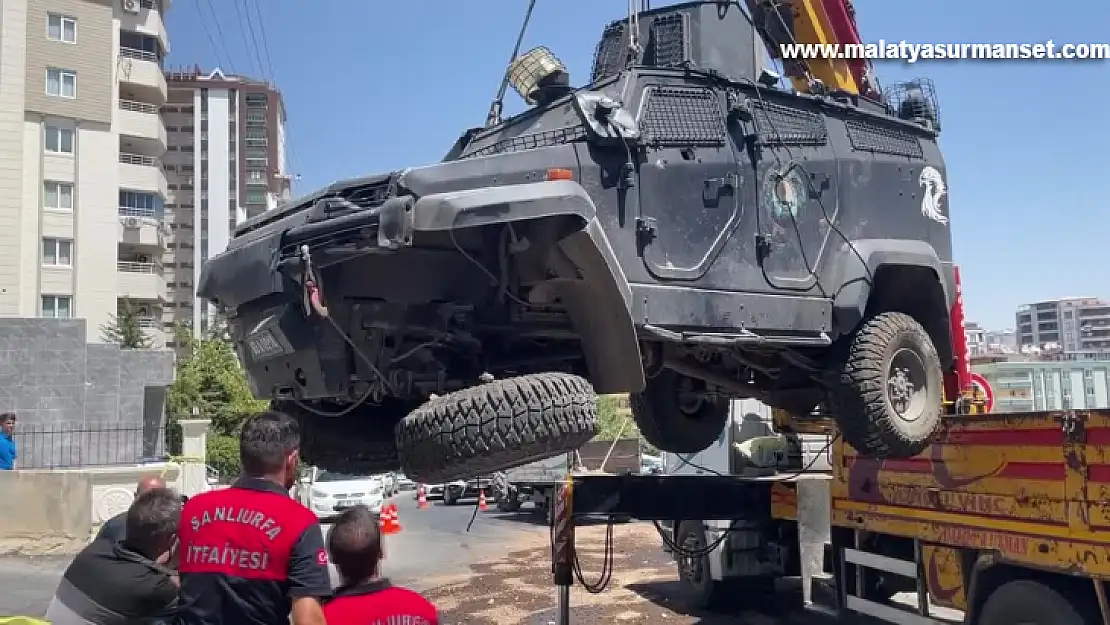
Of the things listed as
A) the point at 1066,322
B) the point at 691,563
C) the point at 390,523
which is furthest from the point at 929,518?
the point at 1066,322

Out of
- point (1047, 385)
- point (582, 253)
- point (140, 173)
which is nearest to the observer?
point (582, 253)

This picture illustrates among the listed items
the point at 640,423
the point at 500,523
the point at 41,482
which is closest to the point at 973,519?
the point at 640,423

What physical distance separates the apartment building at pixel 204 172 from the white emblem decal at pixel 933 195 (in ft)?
198

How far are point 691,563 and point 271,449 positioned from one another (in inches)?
298

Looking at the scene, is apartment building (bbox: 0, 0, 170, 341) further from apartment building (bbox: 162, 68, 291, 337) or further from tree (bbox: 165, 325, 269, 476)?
apartment building (bbox: 162, 68, 291, 337)

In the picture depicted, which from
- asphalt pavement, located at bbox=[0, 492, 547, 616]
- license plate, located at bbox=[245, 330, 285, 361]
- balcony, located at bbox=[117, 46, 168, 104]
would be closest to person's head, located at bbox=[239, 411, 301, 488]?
license plate, located at bbox=[245, 330, 285, 361]

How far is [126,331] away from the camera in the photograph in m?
34.4

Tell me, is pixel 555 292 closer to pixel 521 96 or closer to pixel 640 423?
pixel 521 96

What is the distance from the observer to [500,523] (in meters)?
19.0

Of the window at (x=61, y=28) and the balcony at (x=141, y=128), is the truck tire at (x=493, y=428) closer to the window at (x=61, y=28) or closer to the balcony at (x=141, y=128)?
the window at (x=61, y=28)

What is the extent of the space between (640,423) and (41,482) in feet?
29.3

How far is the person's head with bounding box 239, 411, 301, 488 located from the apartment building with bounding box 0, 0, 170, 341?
122 ft

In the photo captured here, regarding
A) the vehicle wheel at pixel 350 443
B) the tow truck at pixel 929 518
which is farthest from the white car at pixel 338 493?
the vehicle wheel at pixel 350 443

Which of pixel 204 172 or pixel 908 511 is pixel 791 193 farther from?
pixel 204 172
